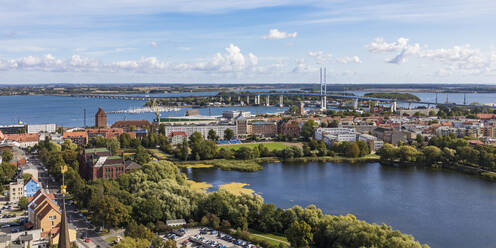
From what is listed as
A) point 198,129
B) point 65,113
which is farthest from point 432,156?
point 65,113

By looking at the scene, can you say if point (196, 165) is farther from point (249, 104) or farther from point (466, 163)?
point (249, 104)

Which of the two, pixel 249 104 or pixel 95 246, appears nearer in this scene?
pixel 95 246

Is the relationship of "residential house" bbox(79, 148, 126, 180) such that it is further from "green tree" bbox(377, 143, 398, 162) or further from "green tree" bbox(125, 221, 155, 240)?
"green tree" bbox(377, 143, 398, 162)

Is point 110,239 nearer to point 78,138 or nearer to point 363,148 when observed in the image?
point 363,148

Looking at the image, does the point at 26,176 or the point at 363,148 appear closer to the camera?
the point at 26,176

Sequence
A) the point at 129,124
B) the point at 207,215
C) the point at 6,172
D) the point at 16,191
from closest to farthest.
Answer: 1. the point at 207,215
2. the point at 16,191
3. the point at 6,172
4. the point at 129,124

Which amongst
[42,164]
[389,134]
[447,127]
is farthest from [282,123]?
[42,164]
